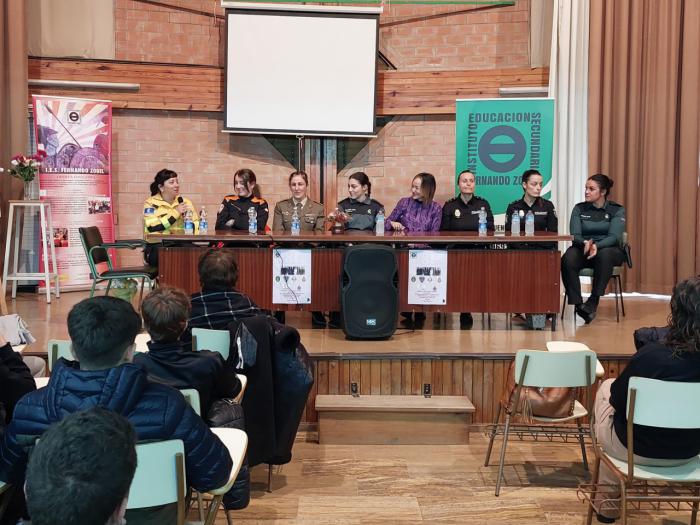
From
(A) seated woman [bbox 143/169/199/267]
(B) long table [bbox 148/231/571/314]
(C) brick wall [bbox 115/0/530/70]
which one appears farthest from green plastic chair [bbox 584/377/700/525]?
(C) brick wall [bbox 115/0/530/70]

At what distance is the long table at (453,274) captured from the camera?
525cm

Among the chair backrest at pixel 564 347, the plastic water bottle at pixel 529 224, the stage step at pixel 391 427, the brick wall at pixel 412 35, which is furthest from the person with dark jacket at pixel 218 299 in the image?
the brick wall at pixel 412 35

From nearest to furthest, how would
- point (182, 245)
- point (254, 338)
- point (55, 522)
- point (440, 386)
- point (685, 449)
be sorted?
point (55, 522) < point (685, 449) < point (254, 338) < point (440, 386) < point (182, 245)

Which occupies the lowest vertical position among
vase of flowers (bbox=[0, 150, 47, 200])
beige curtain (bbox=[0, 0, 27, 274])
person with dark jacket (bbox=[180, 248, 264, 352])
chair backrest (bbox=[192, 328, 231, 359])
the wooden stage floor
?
the wooden stage floor

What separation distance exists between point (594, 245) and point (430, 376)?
74.4 inches

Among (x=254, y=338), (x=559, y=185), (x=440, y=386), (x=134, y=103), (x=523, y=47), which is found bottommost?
(x=440, y=386)

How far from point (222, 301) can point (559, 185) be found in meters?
4.76

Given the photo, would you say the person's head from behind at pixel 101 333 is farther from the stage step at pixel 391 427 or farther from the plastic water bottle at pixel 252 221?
the plastic water bottle at pixel 252 221

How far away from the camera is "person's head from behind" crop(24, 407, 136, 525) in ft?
3.62

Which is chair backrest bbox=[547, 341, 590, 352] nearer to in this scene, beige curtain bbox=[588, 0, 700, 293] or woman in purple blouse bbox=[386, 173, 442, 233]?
woman in purple blouse bbox=[386, 173, 442, 233]

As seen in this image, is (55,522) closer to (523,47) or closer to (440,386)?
(440,386)

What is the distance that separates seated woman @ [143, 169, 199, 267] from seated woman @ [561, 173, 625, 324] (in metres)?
2.78

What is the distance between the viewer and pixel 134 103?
24.3ft

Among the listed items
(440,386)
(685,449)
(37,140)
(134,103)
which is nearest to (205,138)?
(134,103)
